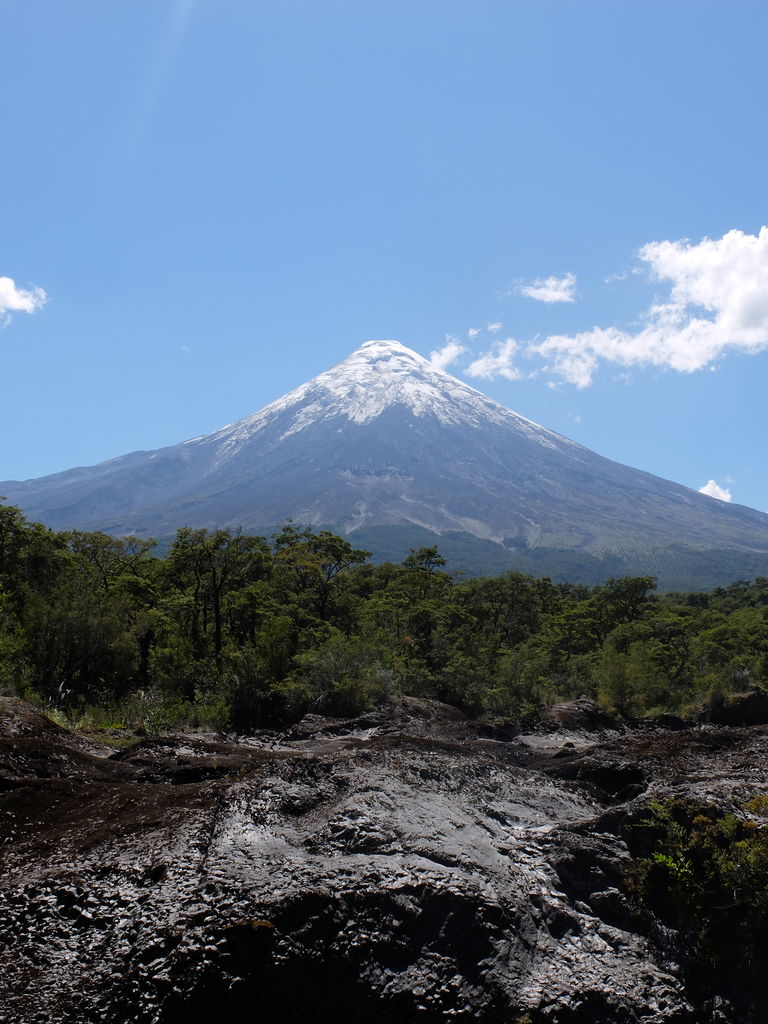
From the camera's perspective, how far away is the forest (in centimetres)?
1519

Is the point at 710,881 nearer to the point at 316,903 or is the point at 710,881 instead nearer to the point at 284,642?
the point at 316,903

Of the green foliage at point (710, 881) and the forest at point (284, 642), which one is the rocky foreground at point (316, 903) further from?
the forest at point (284, 642)

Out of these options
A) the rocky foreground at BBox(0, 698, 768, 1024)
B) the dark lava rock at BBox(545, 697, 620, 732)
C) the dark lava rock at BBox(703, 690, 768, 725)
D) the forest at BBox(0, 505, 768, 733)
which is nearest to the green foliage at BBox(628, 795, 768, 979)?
the rocky foreground at BBox(0, 698, 768, 1024)

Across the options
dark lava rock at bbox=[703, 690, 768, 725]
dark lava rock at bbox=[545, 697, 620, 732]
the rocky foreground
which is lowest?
dark lava rock at bbox=[545, 697, 620, 732]

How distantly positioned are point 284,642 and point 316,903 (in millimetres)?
14312

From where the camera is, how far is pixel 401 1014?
4.18 metres

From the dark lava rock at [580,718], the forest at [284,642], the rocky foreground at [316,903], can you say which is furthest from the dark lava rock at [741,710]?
the rocky foreground at [316,903]

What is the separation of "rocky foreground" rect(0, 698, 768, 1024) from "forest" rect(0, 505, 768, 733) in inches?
277

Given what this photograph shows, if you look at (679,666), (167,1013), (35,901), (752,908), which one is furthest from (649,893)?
(679,666)

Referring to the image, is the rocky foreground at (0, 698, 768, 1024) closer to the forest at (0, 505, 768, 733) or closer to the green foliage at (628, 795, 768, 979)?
the green foliage at (628, 795, 768, 979)

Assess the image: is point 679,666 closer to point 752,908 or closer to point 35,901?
point 752,908

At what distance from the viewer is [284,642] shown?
1869 cm

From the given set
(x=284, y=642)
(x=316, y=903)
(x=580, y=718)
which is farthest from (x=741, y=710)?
(x=316, y=903)

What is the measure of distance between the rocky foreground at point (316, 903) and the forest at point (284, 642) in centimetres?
705
